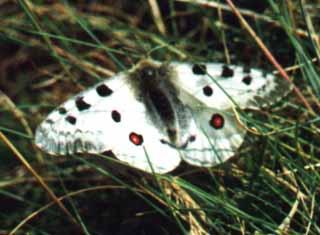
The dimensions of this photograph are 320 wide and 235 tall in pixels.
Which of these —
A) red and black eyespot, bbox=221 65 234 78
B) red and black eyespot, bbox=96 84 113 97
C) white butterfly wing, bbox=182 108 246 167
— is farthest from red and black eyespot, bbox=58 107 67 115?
red and black eyespot, bbox=221 65 234 78

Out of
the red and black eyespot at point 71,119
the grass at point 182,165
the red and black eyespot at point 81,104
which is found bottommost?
the grass at point 182,165

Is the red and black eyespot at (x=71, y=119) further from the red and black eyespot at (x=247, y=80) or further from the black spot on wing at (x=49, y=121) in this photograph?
the red and black eyespot at (x=247, y=80)

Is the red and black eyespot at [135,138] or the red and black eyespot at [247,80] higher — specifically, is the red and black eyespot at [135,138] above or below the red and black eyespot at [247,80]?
above

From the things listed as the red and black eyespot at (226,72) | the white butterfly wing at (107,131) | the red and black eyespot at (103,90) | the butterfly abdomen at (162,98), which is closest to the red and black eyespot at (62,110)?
the white butterfly wing at (107,131)

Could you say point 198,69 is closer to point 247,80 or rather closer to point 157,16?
point 247,80

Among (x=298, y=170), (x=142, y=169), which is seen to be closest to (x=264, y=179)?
(x=298, y=170)

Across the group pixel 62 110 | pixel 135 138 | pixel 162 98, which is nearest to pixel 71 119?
pixel 62 110

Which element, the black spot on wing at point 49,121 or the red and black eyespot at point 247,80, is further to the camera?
the red and black eyespot at point 247,80
